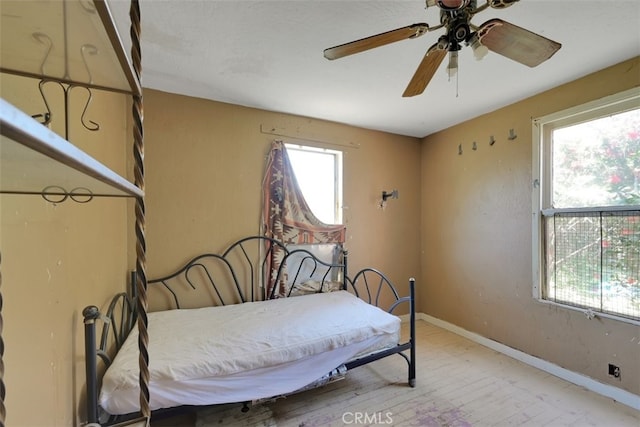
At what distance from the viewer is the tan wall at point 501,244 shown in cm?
213

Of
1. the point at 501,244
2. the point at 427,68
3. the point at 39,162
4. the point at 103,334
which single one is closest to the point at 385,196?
the point at 501,244

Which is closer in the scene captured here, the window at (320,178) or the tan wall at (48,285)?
the tan wall at (48,285)

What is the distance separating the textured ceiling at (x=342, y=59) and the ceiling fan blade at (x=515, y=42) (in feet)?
1.24

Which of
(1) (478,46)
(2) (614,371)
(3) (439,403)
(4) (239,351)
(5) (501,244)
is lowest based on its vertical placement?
(3) (439,403)

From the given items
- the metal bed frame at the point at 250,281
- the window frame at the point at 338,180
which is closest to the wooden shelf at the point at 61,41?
the metal bed frame at the point at 250,281

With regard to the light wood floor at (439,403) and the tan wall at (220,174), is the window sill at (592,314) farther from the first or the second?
the tan wall at (220,174)

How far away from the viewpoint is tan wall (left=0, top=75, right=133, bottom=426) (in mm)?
806

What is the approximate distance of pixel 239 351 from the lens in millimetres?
1672

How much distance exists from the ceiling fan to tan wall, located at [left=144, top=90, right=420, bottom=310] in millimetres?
1614

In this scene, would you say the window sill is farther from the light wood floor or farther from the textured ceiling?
the textured ceiling

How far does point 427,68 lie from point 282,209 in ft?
6.02

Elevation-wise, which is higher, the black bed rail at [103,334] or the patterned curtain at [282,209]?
the patterned curtain at [282,209]

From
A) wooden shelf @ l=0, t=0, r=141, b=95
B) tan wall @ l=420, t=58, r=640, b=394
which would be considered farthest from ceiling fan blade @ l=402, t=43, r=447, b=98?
tan wall @ l=420, t=58, r=640, b=394

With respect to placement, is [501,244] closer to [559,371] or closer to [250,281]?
[559,371]
